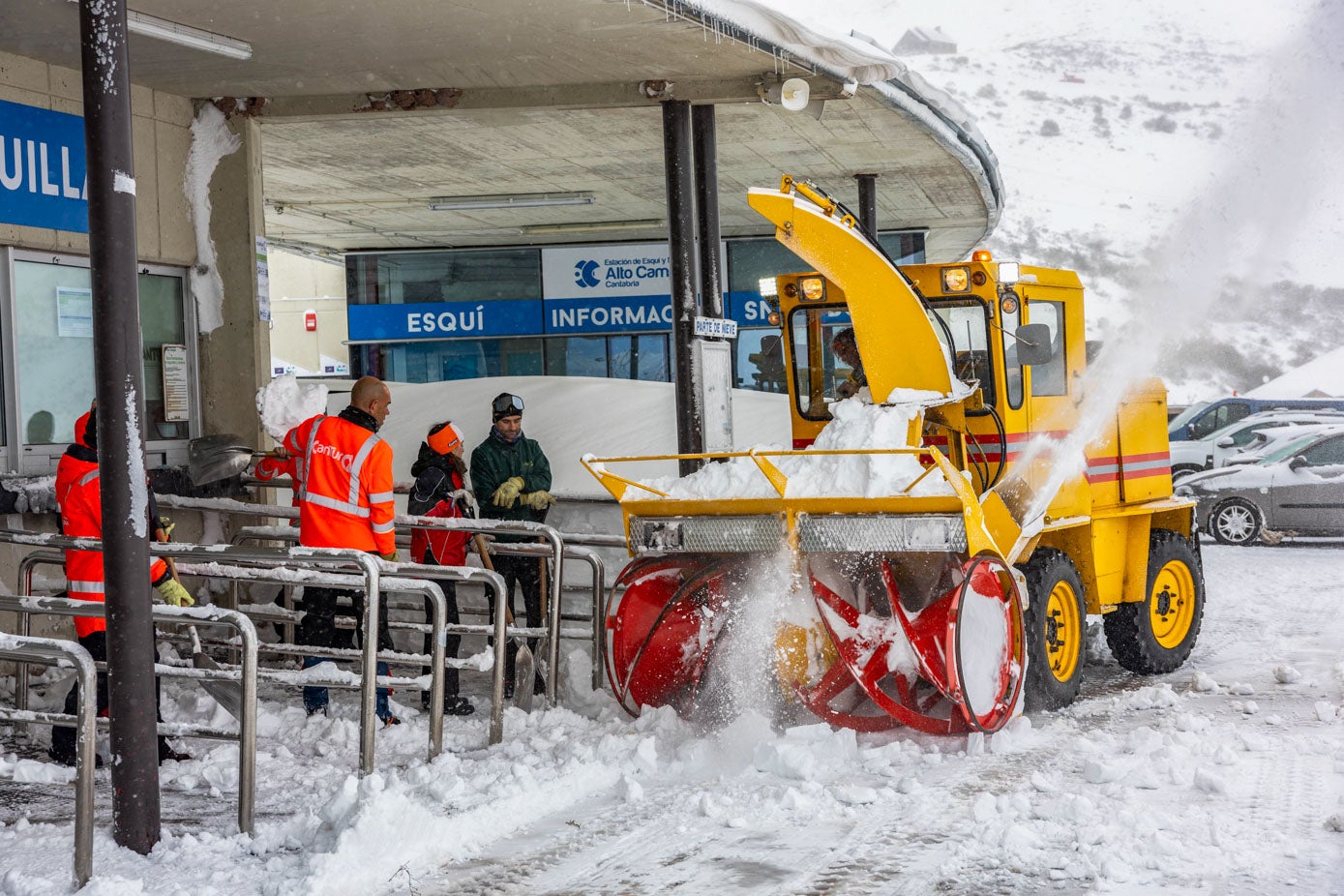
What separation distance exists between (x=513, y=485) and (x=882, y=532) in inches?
114

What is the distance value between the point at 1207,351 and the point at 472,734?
72645 mm

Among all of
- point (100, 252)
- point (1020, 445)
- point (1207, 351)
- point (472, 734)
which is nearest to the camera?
point (100, 252)

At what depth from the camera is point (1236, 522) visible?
15.6 meters

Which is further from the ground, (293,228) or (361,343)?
(293,228)

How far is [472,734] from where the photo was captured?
668 centimetres

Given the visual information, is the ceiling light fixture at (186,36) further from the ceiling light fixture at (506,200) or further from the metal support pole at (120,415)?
the ceiling light fixture at (506,200)

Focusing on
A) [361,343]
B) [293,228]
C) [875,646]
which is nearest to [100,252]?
[875,646]

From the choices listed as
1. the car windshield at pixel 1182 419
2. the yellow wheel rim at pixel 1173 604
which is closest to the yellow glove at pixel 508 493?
the yellow wheel rim at pixel 1173 604

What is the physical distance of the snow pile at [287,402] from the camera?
828cm

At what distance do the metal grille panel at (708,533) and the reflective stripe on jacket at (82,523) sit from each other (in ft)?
7.25

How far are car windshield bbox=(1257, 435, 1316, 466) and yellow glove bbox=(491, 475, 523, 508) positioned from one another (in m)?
10.5

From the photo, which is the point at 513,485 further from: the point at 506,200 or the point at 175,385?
the point at 506,200

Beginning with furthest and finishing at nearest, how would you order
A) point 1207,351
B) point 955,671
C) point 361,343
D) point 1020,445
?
point 1207,351
point 361,343
point 1020,445
point 955,671

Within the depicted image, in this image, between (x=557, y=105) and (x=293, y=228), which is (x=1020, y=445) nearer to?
(x=557, y=105)
